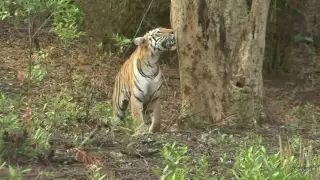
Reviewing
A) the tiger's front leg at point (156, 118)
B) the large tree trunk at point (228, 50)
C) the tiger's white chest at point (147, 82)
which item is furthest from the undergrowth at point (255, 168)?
the tiger's white chest at point (147, 82)

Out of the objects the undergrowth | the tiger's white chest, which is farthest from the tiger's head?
the undergrowth

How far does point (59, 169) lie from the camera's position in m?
5.01

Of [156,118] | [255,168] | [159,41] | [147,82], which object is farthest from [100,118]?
[255,168]

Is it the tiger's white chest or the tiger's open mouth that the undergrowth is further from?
the tiger's white chest

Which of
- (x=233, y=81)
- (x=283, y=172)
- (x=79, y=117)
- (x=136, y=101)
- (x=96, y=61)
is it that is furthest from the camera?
(x=96, y=61)

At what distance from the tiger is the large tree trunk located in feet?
1.28

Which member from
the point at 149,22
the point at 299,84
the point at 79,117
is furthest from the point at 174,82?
the point at 79,117

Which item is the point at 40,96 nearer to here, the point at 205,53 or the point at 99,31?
the point at 205,53

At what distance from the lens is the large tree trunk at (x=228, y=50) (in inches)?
317

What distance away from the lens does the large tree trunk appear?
805 cm

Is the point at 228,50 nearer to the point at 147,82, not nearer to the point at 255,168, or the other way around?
the point at 147,82

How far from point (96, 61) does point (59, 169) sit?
7.16m

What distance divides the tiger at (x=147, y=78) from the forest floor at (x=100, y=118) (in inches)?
11.7

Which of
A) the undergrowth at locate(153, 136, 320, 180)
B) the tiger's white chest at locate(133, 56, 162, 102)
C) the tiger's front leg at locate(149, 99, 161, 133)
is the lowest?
the tiger's front leg at locate(149, 99, 161, 133)
